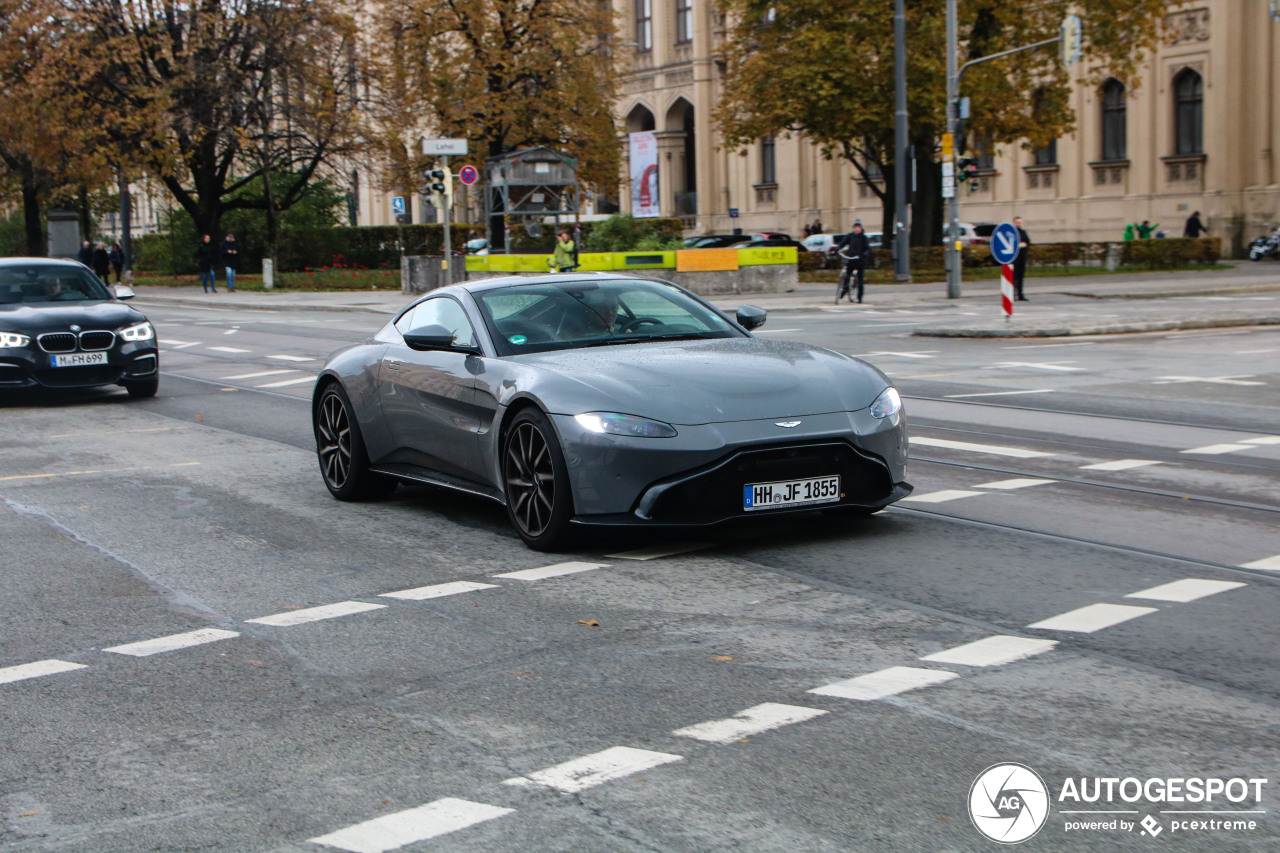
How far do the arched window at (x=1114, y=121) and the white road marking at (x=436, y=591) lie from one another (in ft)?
168

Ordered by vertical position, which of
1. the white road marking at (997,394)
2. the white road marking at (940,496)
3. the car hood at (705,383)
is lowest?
the white road marking at (940,496)

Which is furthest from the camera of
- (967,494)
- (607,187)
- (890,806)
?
(607,187)

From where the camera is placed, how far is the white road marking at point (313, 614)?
616 cm

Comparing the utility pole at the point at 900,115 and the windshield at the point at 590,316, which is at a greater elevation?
the utility pole at the point at 900,115

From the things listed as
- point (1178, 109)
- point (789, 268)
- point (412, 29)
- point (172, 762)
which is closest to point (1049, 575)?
point (172, 762)

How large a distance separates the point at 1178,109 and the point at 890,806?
52.7 metres

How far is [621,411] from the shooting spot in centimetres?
695

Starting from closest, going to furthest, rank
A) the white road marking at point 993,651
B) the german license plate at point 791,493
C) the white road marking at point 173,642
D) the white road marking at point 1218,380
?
the white road marking at point 993,651 → the white road marking at point 173,642 → the german license plate at point 791,493 → the white road marking at point 1218,380

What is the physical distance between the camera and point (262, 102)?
49656mm

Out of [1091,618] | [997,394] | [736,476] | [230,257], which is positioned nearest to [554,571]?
[736,476]

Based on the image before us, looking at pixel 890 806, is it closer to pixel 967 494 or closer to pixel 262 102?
pixel 967 494

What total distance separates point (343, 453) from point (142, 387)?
26.2 feet

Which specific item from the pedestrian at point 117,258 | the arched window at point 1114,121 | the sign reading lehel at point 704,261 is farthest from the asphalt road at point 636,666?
the pedestrian at point 117,258

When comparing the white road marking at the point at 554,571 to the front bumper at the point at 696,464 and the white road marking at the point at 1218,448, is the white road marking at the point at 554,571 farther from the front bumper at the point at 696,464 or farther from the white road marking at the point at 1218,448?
the white road marking at the point at 1218,448
